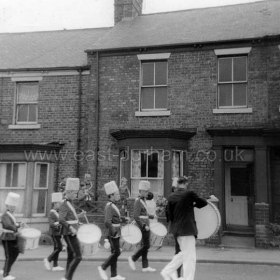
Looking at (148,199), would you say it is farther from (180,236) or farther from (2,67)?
(2,67)

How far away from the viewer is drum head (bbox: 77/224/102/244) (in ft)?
28.6

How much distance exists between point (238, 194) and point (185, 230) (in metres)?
8.56

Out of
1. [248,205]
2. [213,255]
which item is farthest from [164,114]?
[213,255]

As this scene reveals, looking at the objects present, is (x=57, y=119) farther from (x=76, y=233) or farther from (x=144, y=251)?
(x=76, y=233)

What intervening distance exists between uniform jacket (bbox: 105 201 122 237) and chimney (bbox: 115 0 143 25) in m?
12.3

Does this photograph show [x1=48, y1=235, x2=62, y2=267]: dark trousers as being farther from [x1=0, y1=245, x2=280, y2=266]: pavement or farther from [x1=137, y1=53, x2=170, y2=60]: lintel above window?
[x1=137, y1=53, x2=170, y2=60]: lintel above window

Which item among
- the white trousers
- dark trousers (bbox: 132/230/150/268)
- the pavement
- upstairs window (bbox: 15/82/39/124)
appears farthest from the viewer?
upstairs window (bbox: 15/82/39/124)

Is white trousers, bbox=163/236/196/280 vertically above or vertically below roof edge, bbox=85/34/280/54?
below

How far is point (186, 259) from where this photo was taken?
25.4 ft

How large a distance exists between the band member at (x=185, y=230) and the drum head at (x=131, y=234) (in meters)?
1.81

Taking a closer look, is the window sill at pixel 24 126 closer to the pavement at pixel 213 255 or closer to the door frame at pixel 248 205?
the pavement at pixel 213 255

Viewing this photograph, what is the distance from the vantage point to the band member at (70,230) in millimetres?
8273

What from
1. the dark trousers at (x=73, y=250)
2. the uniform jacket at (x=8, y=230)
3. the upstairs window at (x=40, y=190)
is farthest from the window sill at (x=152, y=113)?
the dark trousers at (x=73, y=250)

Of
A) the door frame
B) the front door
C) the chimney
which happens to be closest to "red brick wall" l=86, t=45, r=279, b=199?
the door frame
